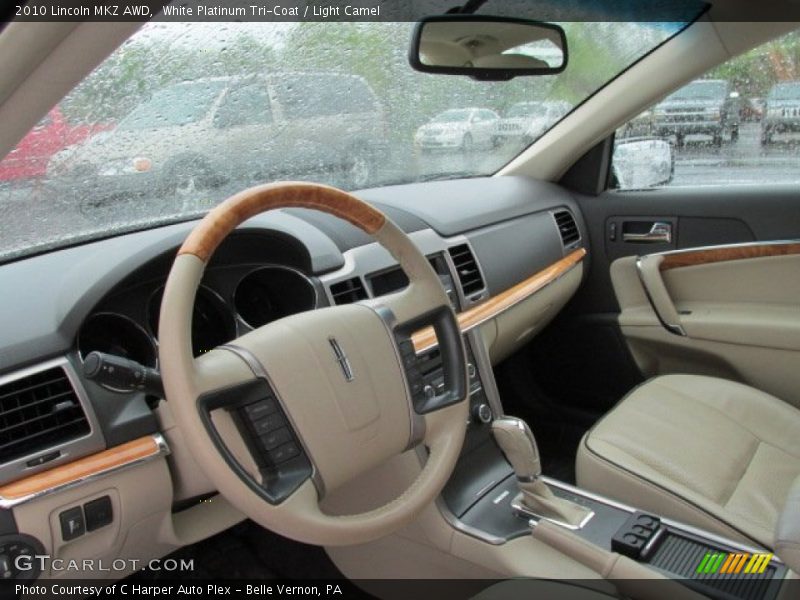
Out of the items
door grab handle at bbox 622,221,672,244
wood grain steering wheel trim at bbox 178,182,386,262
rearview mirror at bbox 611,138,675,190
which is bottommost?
door grab handle at bbox 622,221,672,244

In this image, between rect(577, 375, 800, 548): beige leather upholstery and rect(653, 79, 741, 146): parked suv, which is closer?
rect(577, 375, 800, 548): beige leather upholstery

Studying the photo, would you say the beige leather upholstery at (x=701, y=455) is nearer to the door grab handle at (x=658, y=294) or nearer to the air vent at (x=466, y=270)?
the door grab handle at (x=658, y=294)

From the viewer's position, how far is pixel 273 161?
2.44m

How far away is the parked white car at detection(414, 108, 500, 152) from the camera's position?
9.61ft

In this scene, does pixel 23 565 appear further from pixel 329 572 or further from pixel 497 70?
pixel 497 70

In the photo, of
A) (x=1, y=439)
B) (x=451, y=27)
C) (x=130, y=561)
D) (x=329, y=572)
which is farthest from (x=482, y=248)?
(x=1, y=439)

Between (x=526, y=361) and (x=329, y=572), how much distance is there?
1369 mm

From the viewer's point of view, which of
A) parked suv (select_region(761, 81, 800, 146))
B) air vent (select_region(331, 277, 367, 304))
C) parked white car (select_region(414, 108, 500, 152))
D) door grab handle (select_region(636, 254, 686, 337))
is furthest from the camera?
parked white car (select_region(414, 108, 500, 152))

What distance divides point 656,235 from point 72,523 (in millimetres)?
2346

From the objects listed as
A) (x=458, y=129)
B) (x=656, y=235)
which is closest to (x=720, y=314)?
(x=656, y=235)

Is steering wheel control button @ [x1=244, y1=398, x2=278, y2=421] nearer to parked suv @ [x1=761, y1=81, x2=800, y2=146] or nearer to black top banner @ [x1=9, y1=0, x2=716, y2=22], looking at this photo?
black top banner @ [x1=9, y1=0, x2=716, y2=22]

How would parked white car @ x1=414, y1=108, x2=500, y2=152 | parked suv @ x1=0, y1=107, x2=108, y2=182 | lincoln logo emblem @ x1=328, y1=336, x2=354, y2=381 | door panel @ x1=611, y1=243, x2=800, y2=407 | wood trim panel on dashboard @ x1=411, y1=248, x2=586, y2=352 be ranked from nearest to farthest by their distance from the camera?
lincoln logo emblem @ x1=328, y1=336, x2=354, y2=381, parked suv @ x1=0, y1=107, x2=108, y2=182, wood trim panel on dashboard @ x1=411, y1=248, x2=586, y2=352, door panel @ x1=611, y1=243, x2=800, y2=407, parked white car @ x1=414, y1=108, x2=500, y2=152

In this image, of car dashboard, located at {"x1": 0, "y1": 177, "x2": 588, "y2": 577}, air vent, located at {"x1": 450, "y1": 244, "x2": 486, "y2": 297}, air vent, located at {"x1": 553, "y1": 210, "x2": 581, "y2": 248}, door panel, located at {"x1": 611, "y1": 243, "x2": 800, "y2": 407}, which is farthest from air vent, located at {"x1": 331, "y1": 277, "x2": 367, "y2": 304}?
door panel, located at {"x1": 611, "y1": 243, "x2": 800, "y2": 407}

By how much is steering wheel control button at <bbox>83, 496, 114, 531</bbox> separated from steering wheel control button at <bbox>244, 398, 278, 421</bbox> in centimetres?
54
